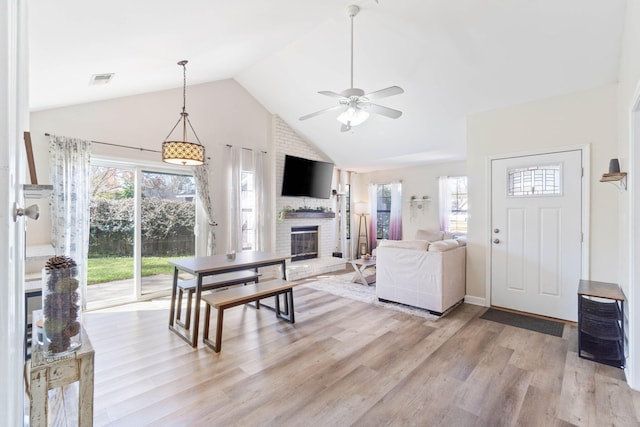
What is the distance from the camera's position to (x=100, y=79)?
10.1 ft

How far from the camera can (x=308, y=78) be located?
A: 181 inches

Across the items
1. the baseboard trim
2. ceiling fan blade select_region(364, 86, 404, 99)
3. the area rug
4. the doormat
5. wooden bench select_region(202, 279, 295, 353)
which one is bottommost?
the doormat

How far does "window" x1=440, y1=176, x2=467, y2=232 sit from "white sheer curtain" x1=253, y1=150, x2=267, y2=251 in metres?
4.02

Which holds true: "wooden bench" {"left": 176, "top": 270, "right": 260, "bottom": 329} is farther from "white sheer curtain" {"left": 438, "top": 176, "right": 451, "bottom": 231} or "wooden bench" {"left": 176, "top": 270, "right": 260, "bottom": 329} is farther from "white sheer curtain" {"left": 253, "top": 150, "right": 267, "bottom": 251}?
"white sheer curtain" {"left": 438, "top": 176, "right": 451, "bottom": 231}

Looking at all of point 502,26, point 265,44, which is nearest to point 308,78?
point 265,44

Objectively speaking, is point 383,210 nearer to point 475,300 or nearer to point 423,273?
point 475,300

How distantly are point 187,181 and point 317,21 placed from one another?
3001mm

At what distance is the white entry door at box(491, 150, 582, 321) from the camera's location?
341cm

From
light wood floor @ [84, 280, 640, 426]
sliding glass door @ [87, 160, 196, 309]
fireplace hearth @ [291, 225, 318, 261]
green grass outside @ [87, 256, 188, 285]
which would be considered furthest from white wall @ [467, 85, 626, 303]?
green grass outside @ [87, 256, 188, 285]

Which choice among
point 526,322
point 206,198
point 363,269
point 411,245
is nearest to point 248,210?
point 206,198

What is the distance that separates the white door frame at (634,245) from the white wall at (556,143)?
0.76 meters

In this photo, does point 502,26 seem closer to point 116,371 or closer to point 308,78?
point 308,78

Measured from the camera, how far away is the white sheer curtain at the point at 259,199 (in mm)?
5531

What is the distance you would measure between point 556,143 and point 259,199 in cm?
446
